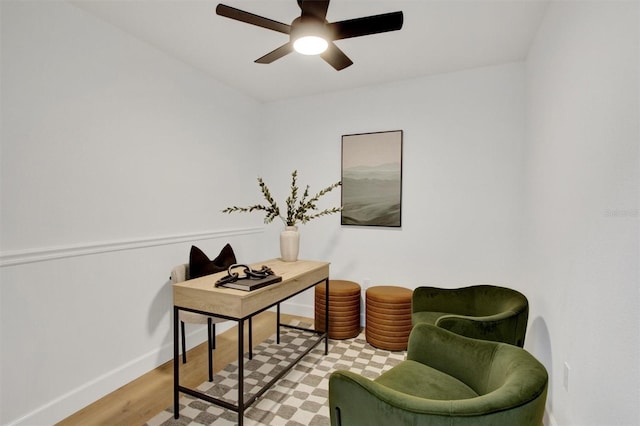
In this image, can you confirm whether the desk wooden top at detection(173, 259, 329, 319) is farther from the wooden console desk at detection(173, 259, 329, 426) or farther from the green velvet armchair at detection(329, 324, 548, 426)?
the green velvet armchair at detection(329, 324, 548, 426)

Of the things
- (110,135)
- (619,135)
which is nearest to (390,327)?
(619,135)

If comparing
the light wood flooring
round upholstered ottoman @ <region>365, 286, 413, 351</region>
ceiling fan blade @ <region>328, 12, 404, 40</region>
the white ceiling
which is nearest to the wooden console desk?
the light wood flooring

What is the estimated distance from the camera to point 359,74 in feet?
10.6

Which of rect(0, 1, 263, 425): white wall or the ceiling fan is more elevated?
the ceiling fan

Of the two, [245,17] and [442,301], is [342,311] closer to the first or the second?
[442,301]

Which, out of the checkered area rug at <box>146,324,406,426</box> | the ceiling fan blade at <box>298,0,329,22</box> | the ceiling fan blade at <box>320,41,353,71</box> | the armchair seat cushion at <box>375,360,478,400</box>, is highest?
the ceiling fan blade at <box>298,0,329,22</box>

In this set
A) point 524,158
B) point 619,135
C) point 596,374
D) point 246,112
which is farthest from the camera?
point 246,112

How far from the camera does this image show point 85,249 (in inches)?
85.4

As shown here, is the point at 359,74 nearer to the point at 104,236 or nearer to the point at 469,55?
the point at 469,55

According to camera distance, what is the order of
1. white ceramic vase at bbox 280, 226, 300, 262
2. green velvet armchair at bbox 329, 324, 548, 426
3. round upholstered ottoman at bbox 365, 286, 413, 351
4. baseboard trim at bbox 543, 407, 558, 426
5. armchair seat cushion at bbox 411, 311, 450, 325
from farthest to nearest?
round upholstered ottoman at bbox 365, 286, 413, 351 → white ceramic vase at bbox 280, 226, 300, 262 → armchair seat cushion at bbox 411, 311, 450, 325 → baseboard trim at bbox 543, 407, 558, 426 → green velvet armchair at bbox 329, 324, 548, 426

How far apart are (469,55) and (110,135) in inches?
120

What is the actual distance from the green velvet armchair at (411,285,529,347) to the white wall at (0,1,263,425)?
2.20 meters

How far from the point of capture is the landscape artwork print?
3430mm

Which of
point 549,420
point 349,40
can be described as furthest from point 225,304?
point 349,40
